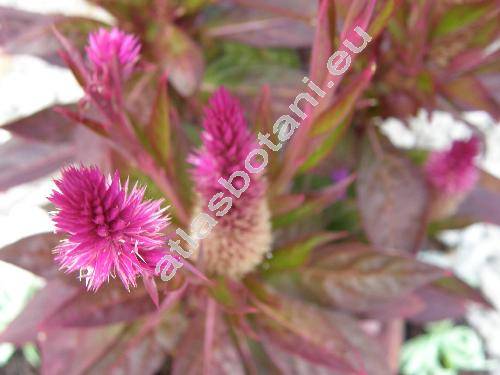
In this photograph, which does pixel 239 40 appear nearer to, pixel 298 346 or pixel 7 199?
pixel 298 346

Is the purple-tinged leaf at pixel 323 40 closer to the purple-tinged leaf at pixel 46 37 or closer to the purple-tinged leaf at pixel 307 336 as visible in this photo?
the purple-tinged leaf at pixel 307 336

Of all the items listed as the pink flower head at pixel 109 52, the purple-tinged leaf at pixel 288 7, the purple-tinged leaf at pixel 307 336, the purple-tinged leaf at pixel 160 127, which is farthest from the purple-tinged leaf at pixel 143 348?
the purple-tinged leaf at pixel 288 7

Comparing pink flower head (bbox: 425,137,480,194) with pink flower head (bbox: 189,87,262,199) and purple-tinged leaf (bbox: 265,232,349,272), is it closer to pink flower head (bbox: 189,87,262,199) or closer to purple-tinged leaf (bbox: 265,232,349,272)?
purple-tinged leaf (bbox: 265,232,349,272)

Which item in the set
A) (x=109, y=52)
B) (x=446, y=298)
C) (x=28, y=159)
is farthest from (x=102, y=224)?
(x=446, y=298)

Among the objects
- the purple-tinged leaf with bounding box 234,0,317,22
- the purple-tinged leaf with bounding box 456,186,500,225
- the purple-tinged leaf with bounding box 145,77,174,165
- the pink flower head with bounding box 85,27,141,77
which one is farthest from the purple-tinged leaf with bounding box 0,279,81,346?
the purple-tinged leaf with bounding box 456,186,500,225

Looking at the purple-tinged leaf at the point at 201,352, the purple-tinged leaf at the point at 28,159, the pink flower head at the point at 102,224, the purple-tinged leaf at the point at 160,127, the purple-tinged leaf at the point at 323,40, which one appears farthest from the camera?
the purple-tinged leaf at the point at 28,159
